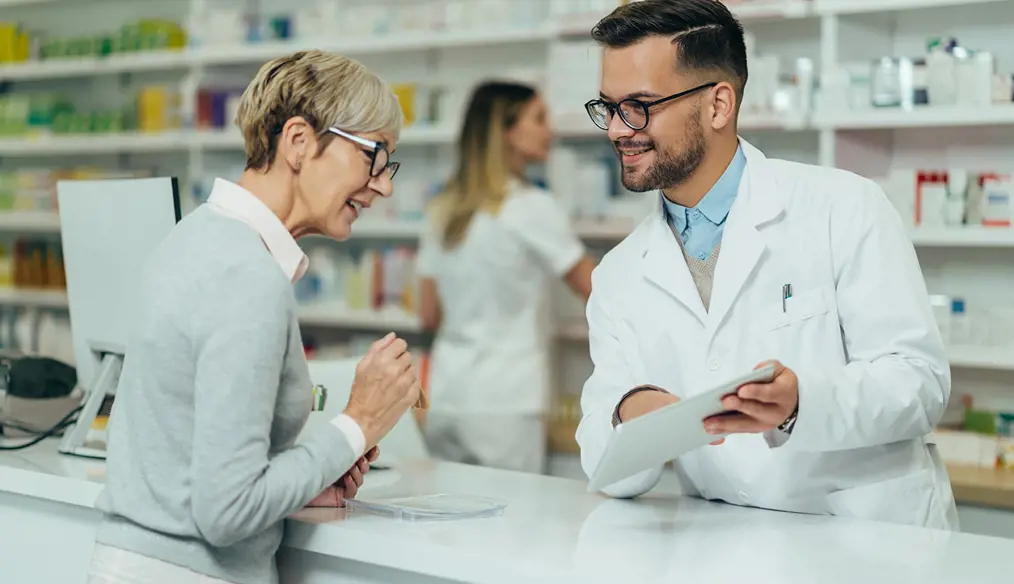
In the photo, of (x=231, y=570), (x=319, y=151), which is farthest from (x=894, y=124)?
(x=231, y=570)

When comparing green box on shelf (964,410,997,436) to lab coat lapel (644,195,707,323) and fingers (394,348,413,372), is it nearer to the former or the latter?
lab coat lapel (644,195,707,323)

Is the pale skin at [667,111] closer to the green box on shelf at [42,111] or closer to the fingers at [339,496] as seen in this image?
the fingers at [339,496]

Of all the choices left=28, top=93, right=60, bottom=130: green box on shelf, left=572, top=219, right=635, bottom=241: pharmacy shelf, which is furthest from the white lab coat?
left=28, top=93, right=60, bottom=130: green box on shelf

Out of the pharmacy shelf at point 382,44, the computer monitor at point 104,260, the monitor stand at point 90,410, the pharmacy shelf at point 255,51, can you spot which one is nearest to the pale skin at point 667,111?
the computer monitor at point 104,260

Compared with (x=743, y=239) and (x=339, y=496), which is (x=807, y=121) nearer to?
(x=743, y=239)

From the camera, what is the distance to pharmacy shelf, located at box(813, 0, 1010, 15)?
374 cm

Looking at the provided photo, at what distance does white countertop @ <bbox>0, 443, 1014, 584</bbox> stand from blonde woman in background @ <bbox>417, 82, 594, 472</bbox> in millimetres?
1943

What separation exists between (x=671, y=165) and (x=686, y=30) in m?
0.24

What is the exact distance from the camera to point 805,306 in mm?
2049

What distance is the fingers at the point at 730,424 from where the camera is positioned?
173cm

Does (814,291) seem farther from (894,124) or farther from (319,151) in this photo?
(894,124)

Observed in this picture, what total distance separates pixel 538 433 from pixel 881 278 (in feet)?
7.66

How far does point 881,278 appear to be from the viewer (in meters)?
1.98

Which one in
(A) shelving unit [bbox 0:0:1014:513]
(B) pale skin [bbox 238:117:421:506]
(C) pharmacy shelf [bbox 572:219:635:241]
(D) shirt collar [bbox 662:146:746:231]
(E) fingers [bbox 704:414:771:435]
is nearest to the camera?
(E) fingers [bbox 704:414:771:435]
